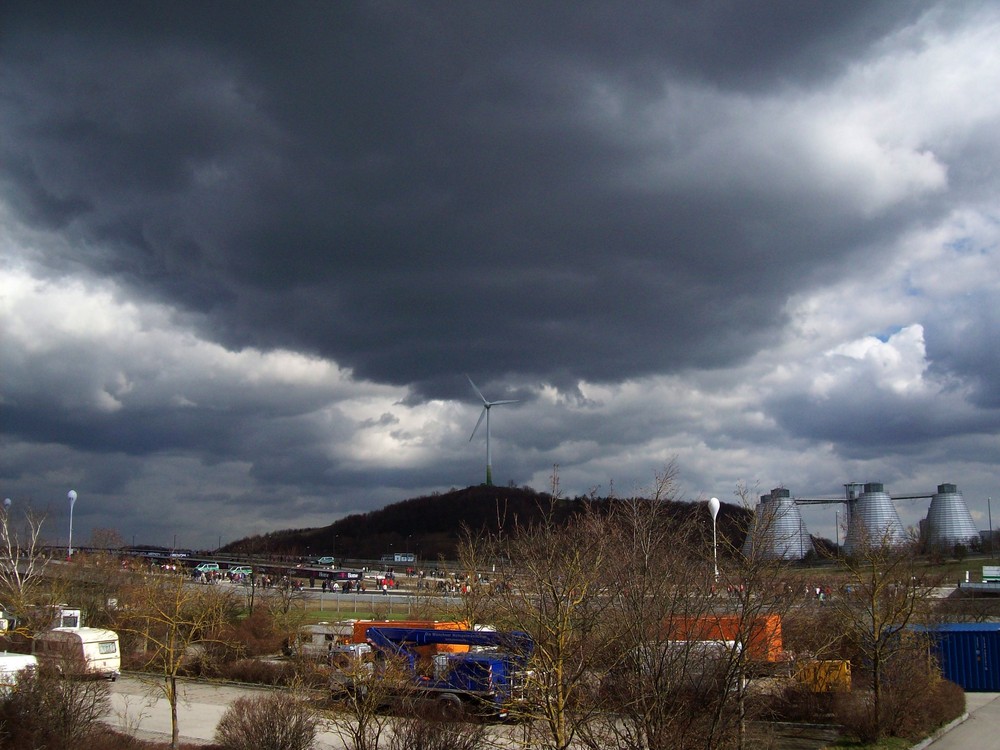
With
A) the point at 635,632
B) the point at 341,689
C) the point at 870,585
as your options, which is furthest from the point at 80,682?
Answer: the point at 870,585

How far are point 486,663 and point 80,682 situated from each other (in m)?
8.39

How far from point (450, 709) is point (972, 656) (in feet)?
83.6

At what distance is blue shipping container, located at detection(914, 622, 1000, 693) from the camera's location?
107 feet

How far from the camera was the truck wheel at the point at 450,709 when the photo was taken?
1447 centimetres

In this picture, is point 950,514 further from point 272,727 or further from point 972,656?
Result: point 272,727

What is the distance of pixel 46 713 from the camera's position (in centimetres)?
1558

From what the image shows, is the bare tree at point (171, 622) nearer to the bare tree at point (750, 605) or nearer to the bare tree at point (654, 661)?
the bare tree at point (654, 661)

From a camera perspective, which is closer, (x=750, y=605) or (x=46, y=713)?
(x=750, y=605)

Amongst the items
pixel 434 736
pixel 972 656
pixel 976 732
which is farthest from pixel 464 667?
pixel 972 656

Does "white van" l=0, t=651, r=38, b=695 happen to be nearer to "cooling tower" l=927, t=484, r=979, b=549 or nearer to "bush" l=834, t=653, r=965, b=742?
"bush" l=834, t=653, r=965, b=742

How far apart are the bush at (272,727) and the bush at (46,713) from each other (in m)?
2.76

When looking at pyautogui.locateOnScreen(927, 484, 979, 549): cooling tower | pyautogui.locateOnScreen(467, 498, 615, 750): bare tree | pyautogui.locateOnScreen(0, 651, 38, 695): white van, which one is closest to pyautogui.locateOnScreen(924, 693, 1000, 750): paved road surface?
pyautogui.locateOnScreen(467, 498, 615, 750): bare tree

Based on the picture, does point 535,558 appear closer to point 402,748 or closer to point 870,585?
point 402,748

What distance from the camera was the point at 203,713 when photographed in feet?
85.3
